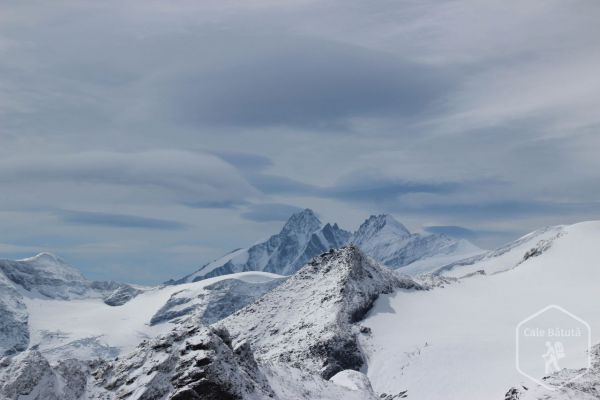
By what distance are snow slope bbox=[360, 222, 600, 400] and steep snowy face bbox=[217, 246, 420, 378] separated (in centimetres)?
371

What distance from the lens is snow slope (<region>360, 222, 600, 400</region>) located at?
8569 centimetres

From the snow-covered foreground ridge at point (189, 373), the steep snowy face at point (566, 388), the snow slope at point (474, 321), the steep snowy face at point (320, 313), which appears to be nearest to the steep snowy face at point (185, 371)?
the snow-covered foreground ridge at point (189, 373)

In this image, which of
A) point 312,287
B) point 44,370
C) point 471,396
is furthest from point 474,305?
point 44,370

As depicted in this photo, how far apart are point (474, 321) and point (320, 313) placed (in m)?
25.6

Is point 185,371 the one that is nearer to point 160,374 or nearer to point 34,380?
point 160,374

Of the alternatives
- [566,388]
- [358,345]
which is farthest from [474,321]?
[566,388]

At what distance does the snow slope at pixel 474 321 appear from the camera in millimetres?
85688

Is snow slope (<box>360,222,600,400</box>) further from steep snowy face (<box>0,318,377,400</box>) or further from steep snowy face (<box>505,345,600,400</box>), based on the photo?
steep snowy face (<box>0,318,377,400</box>)

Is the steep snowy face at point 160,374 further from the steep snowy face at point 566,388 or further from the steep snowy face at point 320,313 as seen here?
the steep snowy face at point 320,313

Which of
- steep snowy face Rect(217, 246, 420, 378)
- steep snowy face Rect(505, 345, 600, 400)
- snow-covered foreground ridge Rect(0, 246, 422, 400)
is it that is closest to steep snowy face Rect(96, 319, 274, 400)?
snow-covered foreground ridge Rect(0, 246, 422, 400)

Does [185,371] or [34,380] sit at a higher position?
[185,371]

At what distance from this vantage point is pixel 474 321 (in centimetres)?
10681

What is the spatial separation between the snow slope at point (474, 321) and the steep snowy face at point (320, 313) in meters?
3.71

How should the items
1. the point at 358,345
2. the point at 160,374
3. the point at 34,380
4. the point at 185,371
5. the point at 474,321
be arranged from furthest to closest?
1. the point at 474,321
2. the point at 358,345
3. the point at 160,374
4. the point at 185,371
5. the point at 34,380
